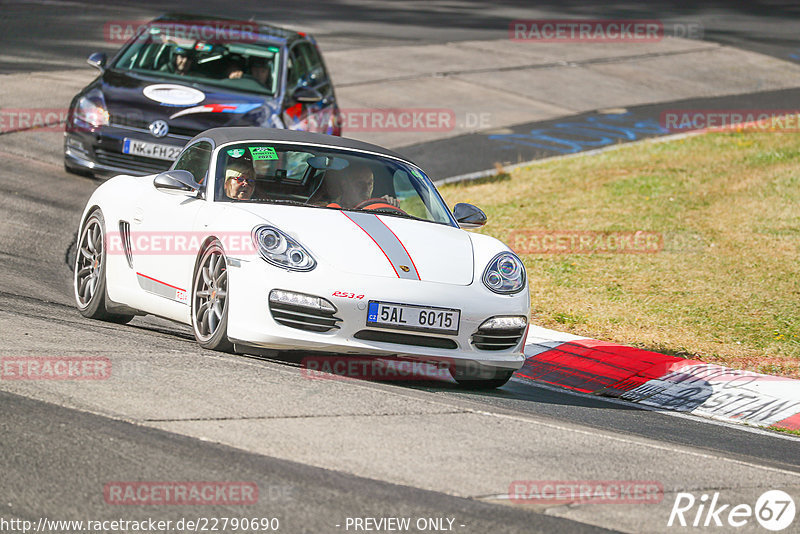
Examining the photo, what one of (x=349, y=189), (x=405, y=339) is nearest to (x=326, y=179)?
(x=349, y=189)

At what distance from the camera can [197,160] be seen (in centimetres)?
811

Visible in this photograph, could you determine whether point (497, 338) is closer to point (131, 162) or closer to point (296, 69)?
point (131, 162)

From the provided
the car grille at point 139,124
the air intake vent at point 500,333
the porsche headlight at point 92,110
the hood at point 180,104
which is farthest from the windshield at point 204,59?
the air intake vent at point 500,333

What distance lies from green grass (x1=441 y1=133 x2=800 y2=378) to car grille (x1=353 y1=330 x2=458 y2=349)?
2.98 meters

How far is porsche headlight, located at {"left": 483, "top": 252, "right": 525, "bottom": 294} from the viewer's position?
7074 mm

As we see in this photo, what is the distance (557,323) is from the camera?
987cm

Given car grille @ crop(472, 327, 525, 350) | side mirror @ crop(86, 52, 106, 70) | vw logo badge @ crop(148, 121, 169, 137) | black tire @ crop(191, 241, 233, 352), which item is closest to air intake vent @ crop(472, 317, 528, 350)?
car grille @ crop(472, 327, 525, 350)

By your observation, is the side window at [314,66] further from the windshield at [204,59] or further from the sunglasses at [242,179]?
the sunglasses at [242,179]

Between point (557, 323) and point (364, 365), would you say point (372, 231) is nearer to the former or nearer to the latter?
point (364, 365)

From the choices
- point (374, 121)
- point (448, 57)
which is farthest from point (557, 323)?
point (448, 57)

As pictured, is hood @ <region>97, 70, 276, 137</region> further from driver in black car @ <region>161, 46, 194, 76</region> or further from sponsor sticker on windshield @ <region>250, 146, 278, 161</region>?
sponsor sticker on windshield @ <region>250, 146, 278, 161</region>

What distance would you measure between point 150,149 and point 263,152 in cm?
448

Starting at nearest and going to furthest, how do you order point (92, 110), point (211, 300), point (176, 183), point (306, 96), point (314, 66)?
point (211, 300) < point (176, 183) < point (92, 110) < point (306, 96) < point (314, 66)

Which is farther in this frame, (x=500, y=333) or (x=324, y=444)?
(x=500, y=333)
